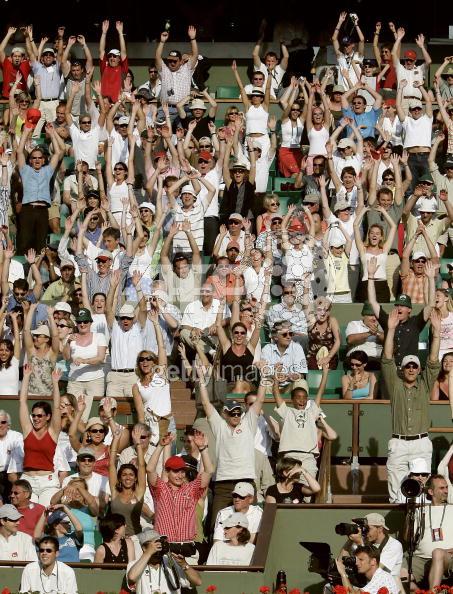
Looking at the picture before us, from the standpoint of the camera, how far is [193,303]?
21.9 m

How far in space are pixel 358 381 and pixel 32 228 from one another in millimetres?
5414

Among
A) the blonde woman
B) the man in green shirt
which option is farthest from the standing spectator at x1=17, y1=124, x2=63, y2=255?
the man in green shirt

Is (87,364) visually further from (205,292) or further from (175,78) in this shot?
(175,78)

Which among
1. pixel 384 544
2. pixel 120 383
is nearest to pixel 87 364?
pixel 120 383

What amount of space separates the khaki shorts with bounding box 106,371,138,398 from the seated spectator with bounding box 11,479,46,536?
261 cm

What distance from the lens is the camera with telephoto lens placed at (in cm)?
1753

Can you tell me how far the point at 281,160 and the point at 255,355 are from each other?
5.56 metres

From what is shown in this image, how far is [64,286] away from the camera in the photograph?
22.9 metres

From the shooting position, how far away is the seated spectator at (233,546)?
17938mm

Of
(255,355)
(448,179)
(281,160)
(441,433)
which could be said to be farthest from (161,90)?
(441,433)

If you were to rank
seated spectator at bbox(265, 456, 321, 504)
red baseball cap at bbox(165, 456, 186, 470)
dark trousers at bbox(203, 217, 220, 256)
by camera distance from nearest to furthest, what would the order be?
red baseball cap at bbox(165, 456, 186, 470) → seated spectator at bbox(265, 456, 321, 504) → dark trousers at bbox(203, 217, 220, 256)

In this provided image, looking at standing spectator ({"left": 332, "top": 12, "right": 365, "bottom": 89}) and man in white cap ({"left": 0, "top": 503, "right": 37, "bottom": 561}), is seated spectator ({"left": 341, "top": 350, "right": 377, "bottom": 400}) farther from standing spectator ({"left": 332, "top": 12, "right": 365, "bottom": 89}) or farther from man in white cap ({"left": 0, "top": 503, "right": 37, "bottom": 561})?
standing spectator ({"left": 332, "top": 12, "right": 365, "bottom": 89})

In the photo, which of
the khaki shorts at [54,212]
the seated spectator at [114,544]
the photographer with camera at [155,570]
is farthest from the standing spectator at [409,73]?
the photographer with camera at [155,570]

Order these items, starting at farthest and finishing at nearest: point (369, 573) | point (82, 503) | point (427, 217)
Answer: point (427, 217) → point (82, 503) → point (369, 573)
